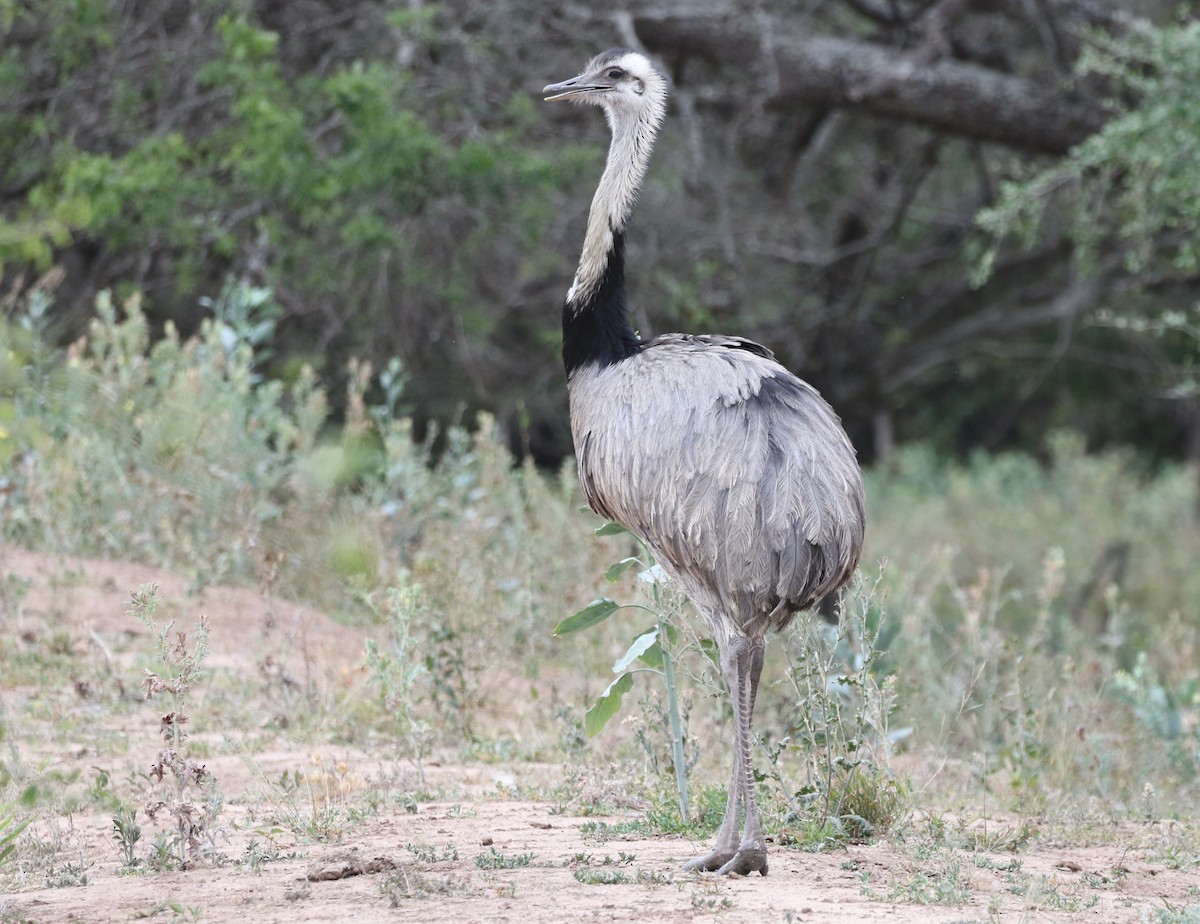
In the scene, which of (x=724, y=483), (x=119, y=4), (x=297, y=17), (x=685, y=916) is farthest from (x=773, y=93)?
(x=685, y=916)

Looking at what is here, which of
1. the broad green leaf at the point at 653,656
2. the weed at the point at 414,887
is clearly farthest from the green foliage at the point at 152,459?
the weed at the point at 414,887

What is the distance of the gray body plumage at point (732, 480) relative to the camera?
470 cm

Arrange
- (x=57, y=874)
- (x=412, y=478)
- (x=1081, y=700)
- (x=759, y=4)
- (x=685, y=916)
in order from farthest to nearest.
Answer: (x=759, y=4)
(x=412, y=478)
(x=1081, y=700)
(x=57, y=874)
(x=685, y=916)

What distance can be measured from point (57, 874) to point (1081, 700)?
13.2ft

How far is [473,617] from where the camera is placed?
7.07 metres

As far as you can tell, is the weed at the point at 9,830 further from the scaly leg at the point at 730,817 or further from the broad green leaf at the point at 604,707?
the scaly leg at the point at 730,817

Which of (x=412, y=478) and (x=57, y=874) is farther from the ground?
(x=412, y=478)

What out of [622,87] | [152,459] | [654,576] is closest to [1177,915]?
[654,576]

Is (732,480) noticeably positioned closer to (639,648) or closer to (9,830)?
(639,648)

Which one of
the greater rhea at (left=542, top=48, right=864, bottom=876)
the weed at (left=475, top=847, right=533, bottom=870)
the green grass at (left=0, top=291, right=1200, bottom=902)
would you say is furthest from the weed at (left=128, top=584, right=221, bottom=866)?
the greater rhea at (left=542, top=48, right=864, bottom=876)

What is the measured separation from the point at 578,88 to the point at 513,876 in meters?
3.06

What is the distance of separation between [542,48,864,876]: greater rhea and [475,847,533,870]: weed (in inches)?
19.9

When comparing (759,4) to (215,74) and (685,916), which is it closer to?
(215,74)

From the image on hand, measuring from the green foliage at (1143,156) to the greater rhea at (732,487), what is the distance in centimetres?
545
